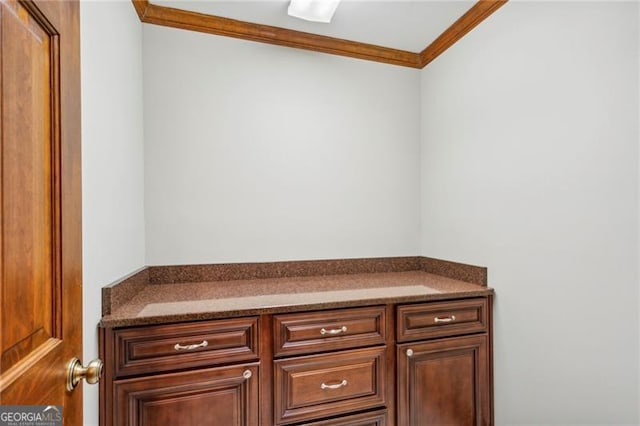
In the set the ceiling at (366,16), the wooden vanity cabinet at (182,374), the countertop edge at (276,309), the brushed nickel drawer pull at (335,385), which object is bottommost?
the brushed nickel drawer pull at (335,385)

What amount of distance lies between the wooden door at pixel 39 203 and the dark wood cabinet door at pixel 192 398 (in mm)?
553

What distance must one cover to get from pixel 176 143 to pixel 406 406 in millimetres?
1842

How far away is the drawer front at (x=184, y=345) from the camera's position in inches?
50.4

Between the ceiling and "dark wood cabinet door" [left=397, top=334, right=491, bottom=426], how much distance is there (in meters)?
1.81

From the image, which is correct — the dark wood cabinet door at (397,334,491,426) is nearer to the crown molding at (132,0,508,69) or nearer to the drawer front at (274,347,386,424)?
the drawer front at (274,347,386,424)

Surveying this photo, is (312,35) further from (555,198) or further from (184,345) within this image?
(184,345)

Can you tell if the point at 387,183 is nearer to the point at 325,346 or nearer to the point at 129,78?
the point at 325,346

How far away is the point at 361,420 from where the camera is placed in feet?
5.10

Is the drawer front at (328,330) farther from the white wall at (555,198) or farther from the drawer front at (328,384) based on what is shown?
the white wall at (555,198)
